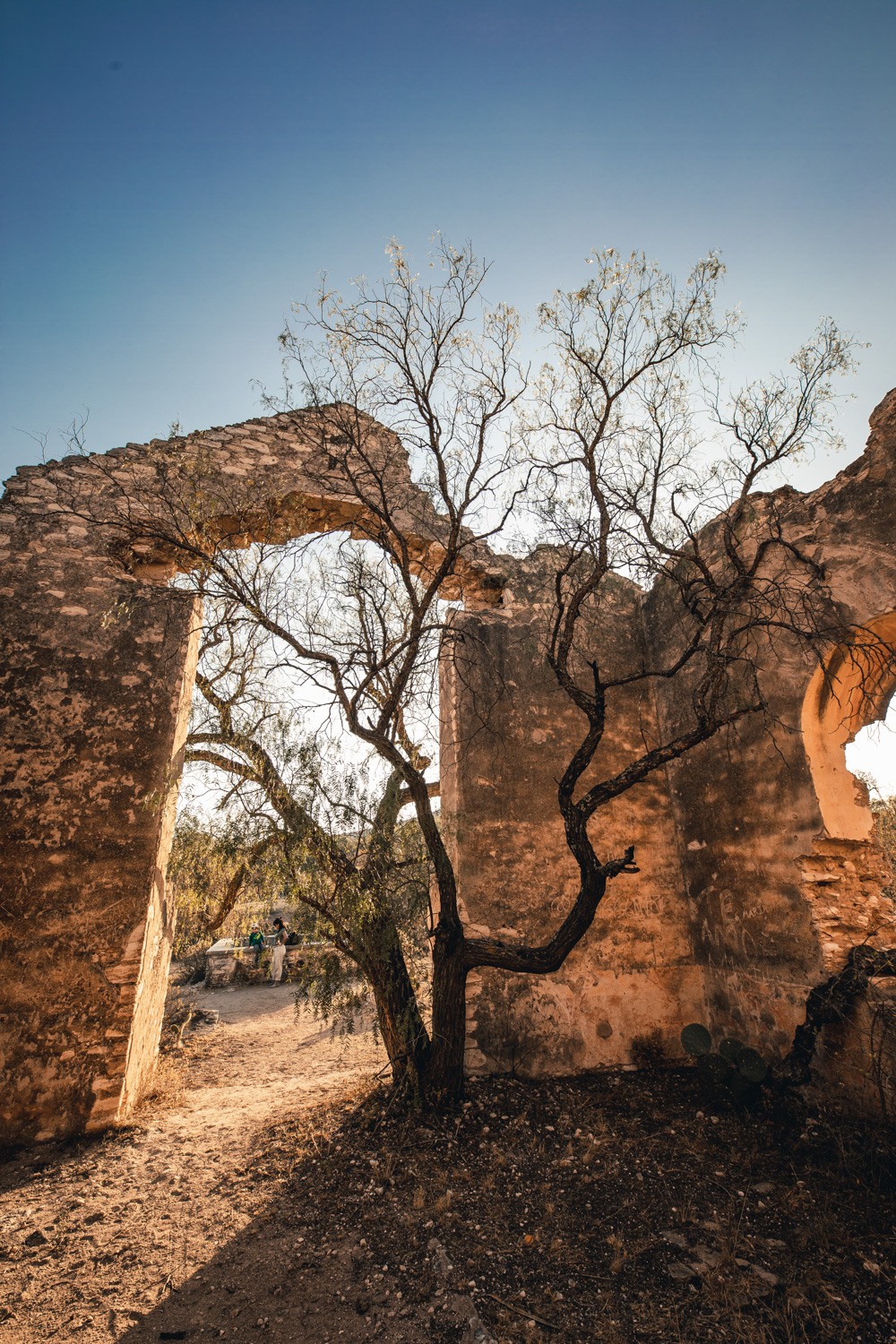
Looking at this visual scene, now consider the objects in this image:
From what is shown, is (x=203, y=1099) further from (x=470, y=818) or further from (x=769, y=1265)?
(x=769, y=1265)

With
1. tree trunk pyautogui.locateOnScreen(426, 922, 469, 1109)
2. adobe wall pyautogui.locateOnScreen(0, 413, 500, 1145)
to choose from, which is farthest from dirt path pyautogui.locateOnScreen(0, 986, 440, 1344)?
tree trunk pyautogui.locateOnScreen(426, 922, 469, 1109)

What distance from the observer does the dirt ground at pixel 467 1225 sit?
2578 millimetres

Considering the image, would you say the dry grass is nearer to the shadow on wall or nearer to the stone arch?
the shadow on wall

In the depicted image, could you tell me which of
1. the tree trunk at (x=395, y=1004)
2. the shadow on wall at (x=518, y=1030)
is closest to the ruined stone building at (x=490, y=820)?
the shadow on wall at (x=518, y=1030)

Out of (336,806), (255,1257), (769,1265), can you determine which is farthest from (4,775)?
(769,1265)

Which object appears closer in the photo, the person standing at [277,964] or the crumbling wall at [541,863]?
the crumbling wall at [541,863]

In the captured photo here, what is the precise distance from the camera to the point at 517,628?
6.58 metres

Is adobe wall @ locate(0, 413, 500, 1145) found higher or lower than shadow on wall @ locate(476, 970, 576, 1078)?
higher

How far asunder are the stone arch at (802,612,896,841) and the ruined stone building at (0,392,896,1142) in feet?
0.07

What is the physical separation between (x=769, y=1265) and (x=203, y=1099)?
4640 millimetres

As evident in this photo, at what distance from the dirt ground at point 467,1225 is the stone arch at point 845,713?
2.16 m

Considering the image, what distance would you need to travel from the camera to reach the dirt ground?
2.58 meters

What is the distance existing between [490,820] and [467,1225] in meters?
2.95

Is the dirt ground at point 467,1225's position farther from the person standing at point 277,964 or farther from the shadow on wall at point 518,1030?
the person standing at point 277,964
